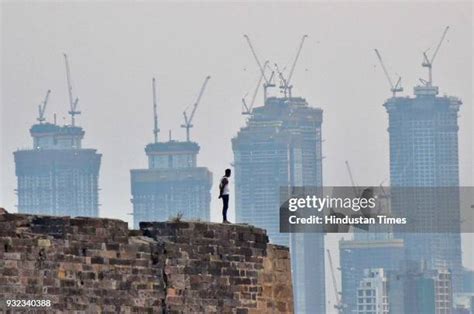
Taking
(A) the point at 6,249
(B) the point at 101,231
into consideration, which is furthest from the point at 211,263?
(A) the point at 6,249

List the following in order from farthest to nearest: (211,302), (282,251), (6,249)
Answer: (282,251)
(211,302)
(6,249)

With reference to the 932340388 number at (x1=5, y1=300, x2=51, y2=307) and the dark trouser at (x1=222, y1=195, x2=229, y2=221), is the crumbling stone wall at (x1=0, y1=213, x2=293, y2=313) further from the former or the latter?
the dark trouser at (x1=222, y1=195, x2=229, y2=221)

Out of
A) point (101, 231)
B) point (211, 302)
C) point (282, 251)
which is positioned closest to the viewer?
point (101, 231)

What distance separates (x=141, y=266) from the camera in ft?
137

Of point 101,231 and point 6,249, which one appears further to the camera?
point 101,231

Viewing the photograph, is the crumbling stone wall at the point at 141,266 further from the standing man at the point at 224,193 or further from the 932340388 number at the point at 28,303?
the standing man at the point at 224,193

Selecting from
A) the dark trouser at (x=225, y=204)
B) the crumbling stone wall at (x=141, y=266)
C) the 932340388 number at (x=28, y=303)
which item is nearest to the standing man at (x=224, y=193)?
the dark trouser at (x=225, y=204)

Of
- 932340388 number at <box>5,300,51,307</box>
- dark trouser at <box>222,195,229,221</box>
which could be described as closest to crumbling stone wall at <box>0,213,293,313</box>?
932340388 number at <box>5,300,51,307</box>

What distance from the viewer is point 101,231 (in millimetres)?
40844

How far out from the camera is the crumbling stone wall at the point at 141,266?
38.9 meters

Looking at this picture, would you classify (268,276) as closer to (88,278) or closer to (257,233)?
(257,233)

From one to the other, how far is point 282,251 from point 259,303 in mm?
1514

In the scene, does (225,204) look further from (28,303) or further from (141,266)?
(28,303)

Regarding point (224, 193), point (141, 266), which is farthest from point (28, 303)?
point (224, 193)
